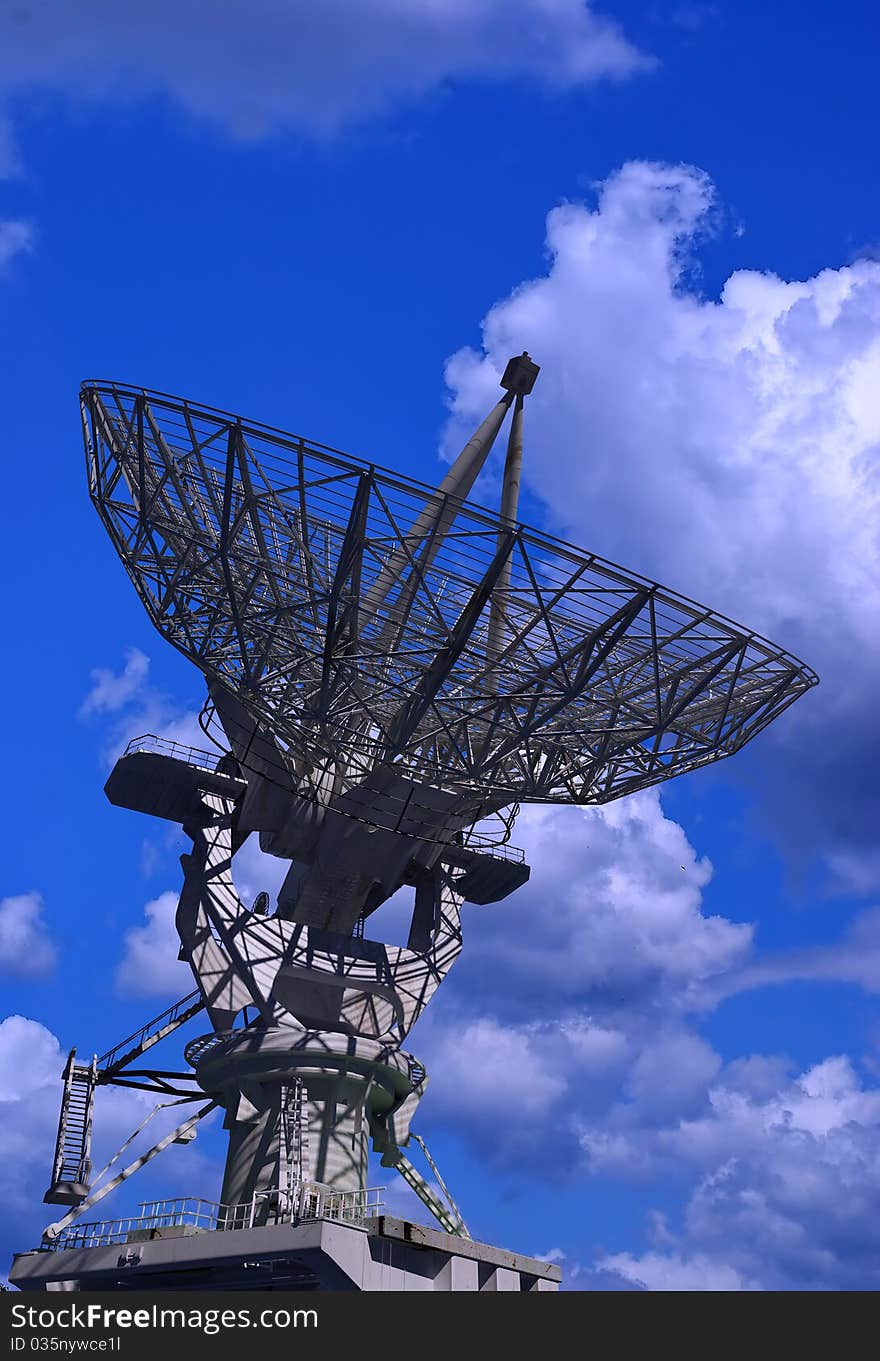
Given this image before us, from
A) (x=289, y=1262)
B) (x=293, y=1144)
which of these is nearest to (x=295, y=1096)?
(x=293, y=1144)

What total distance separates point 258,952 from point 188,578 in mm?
11766

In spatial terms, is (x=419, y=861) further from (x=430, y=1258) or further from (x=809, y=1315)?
(x=809, y=1315)

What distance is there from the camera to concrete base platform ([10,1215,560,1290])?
111 feet

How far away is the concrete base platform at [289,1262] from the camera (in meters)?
33.8

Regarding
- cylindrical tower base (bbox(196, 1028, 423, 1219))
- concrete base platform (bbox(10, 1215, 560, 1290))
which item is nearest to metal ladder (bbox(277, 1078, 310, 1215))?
cylindrical tower base (bbox(196, 1028, 423, 1219))

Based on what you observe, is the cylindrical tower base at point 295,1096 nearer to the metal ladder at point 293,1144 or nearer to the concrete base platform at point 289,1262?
the metal ladder at point 293,1144

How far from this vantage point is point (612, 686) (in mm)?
37906

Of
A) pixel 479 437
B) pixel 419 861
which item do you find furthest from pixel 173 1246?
pixel 479 437

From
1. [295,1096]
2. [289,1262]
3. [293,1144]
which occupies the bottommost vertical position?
[289,1262]

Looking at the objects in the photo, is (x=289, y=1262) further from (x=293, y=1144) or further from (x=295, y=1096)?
(x=295, y=1096)

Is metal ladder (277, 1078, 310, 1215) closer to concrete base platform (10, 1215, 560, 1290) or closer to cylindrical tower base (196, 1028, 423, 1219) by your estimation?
cylindrical tower base (196, 1028, 423, 1219)

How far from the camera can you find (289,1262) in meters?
34.3

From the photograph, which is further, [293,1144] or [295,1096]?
[295,1096]

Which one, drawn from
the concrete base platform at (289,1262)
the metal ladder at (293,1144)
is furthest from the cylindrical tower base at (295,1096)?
the concrete base platform at (289,1262)
